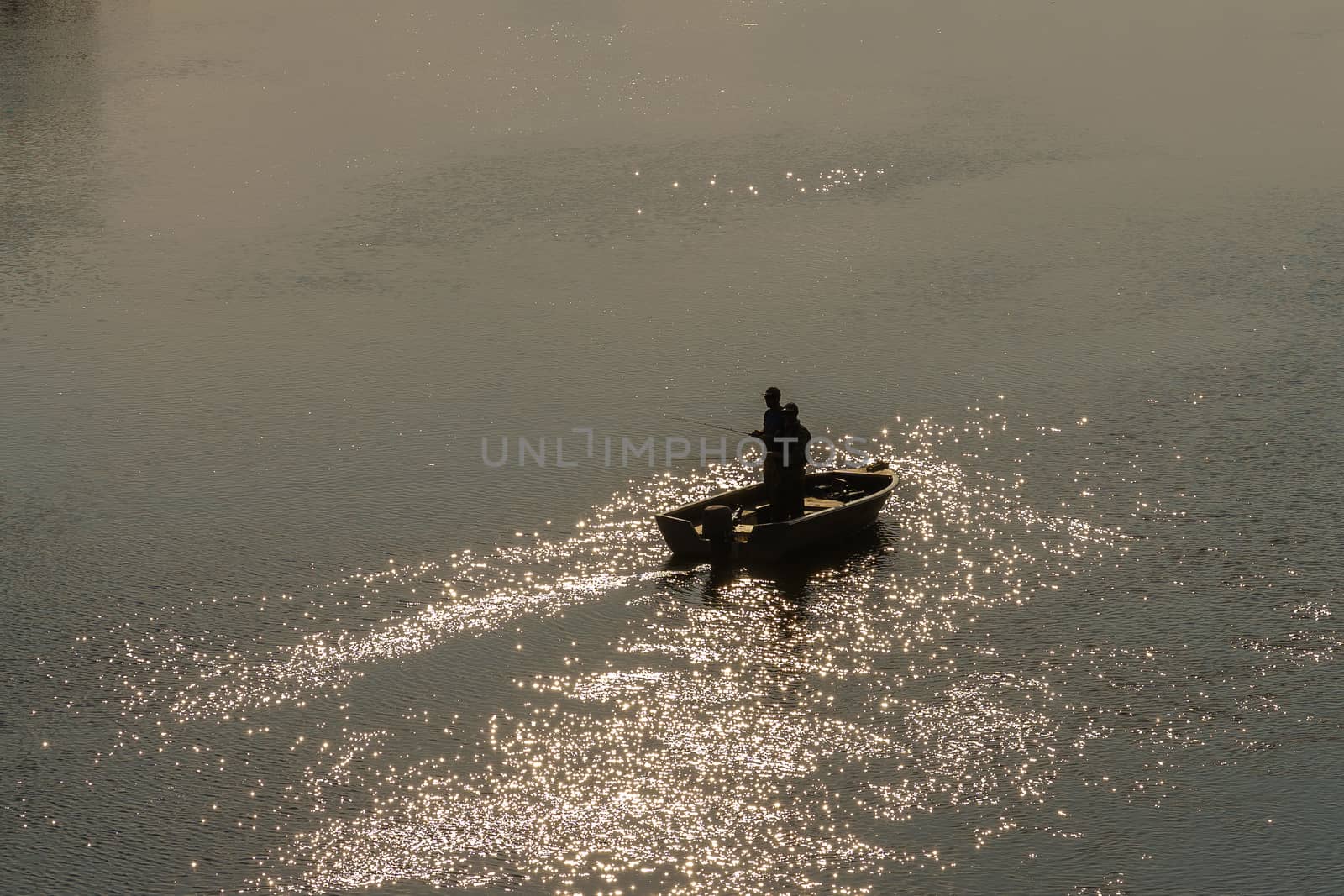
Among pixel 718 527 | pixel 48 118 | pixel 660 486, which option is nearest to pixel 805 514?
pixel 718 527

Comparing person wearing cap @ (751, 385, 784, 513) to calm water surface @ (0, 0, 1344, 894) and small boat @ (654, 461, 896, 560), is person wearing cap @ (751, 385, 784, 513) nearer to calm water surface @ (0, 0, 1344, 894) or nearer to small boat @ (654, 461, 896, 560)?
small boat @ (654, 461, 896, 560)

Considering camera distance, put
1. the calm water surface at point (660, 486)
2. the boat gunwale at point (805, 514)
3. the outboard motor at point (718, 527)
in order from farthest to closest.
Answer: the boat gunwale at point (805, 514), the outboard motor at point (718, 527), the calm water surface at point (660, 486)

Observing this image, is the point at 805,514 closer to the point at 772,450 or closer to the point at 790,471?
the point at 790,471

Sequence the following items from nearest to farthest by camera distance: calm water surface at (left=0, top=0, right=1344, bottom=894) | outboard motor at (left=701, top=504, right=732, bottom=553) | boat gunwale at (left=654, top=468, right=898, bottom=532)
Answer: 1. calm water surface at (left=0, top=0, right=1344, bottom=894)
2. outboard motor at (left=701, top=504, right=732, bottom=553)
3. boat gunwale at (left=654, top=468, right=898, bottom=532)

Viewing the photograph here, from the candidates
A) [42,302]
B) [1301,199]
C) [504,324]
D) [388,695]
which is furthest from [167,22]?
[388,695]

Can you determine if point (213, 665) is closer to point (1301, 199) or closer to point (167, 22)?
point (1301, 199)

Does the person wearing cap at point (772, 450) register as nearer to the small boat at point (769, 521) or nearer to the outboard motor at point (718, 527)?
the small boat at point (769, 521)

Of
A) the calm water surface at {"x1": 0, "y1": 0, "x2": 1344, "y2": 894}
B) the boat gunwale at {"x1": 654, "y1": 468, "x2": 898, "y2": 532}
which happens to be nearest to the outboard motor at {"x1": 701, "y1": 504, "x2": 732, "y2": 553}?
the boat gunwale at {"x1": 654, "y1": 468, "x2": 898, "y2": 532}

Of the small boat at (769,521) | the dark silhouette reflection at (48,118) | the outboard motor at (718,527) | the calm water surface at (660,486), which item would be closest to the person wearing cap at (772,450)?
the small boat at (769,521)

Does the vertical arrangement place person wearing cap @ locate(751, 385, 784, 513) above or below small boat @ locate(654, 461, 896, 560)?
above
